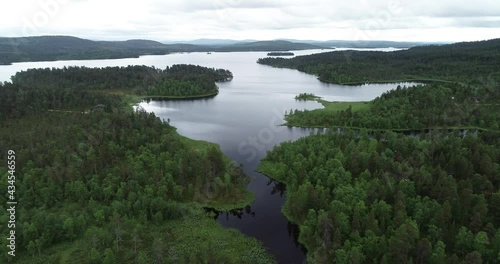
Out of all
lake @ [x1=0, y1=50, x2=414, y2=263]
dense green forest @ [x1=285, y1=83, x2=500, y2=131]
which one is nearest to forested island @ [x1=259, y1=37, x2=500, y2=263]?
lake @ [x1=0, y1=50, x2=414, y2=263]

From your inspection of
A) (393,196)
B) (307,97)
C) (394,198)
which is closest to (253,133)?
(393,196)

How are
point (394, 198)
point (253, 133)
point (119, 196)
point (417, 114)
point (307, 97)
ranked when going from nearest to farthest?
point (394, 198)
point (119, 196)
point (253, 133)
point (417, 114)
point (307, 97)

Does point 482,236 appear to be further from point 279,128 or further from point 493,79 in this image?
point 493,79

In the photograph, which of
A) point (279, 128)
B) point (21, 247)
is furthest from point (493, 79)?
point (21, 247)

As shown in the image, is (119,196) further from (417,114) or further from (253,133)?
(417,114)

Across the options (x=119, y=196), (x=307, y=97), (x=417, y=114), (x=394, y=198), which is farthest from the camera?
(x=307, y=97)

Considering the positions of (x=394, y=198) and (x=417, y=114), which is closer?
(x=394, y=198)

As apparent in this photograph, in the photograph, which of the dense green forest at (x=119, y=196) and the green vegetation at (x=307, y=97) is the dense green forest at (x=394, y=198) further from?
the green vegetation at (x=307, y=97)

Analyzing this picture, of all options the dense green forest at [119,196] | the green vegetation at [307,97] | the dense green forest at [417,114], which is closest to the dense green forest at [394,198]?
the dense green forest at [119,196]
